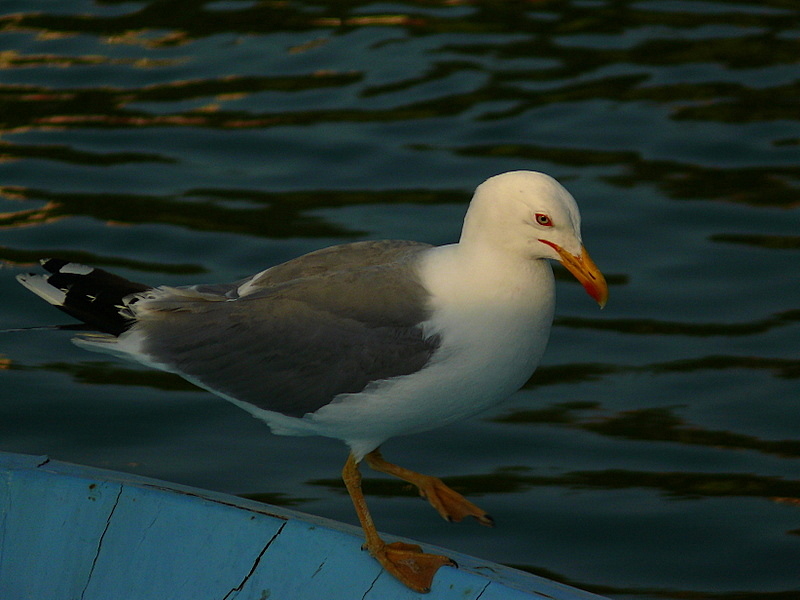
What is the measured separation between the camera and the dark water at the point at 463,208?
574 cm

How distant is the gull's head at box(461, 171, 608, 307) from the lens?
3.73 m

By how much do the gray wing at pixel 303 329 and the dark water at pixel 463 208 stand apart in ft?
5.37

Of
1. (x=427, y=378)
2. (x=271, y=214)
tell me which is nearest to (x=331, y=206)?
(x=271, y=214)

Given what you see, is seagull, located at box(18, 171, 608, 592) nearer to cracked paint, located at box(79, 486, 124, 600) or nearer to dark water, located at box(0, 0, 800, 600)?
cracked paint, located at box(79, 486, 124, 600)

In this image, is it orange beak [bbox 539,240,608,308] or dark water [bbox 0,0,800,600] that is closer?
orange beak [bbox 539,240,608,308]

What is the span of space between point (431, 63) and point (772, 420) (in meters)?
4.75

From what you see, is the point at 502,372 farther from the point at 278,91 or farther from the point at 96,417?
the point at 278,91

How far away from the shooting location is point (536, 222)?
3.76 m

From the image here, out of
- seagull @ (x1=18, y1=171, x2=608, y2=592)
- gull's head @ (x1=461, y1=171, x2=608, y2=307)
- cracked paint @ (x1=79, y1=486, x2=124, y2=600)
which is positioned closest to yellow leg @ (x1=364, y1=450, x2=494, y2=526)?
seagull @ (x1=18, y1=171, x2=608, y2=592)

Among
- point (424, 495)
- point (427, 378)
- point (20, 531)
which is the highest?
point (427, 378)

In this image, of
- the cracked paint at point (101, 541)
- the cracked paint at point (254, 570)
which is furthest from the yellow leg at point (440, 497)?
the cracked paint at point (101, 541)

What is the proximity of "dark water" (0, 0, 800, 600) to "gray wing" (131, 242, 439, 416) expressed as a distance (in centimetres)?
164

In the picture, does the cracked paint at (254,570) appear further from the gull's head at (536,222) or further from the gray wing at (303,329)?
the gull's head at (536,222)

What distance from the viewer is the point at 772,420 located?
621 centimetres
